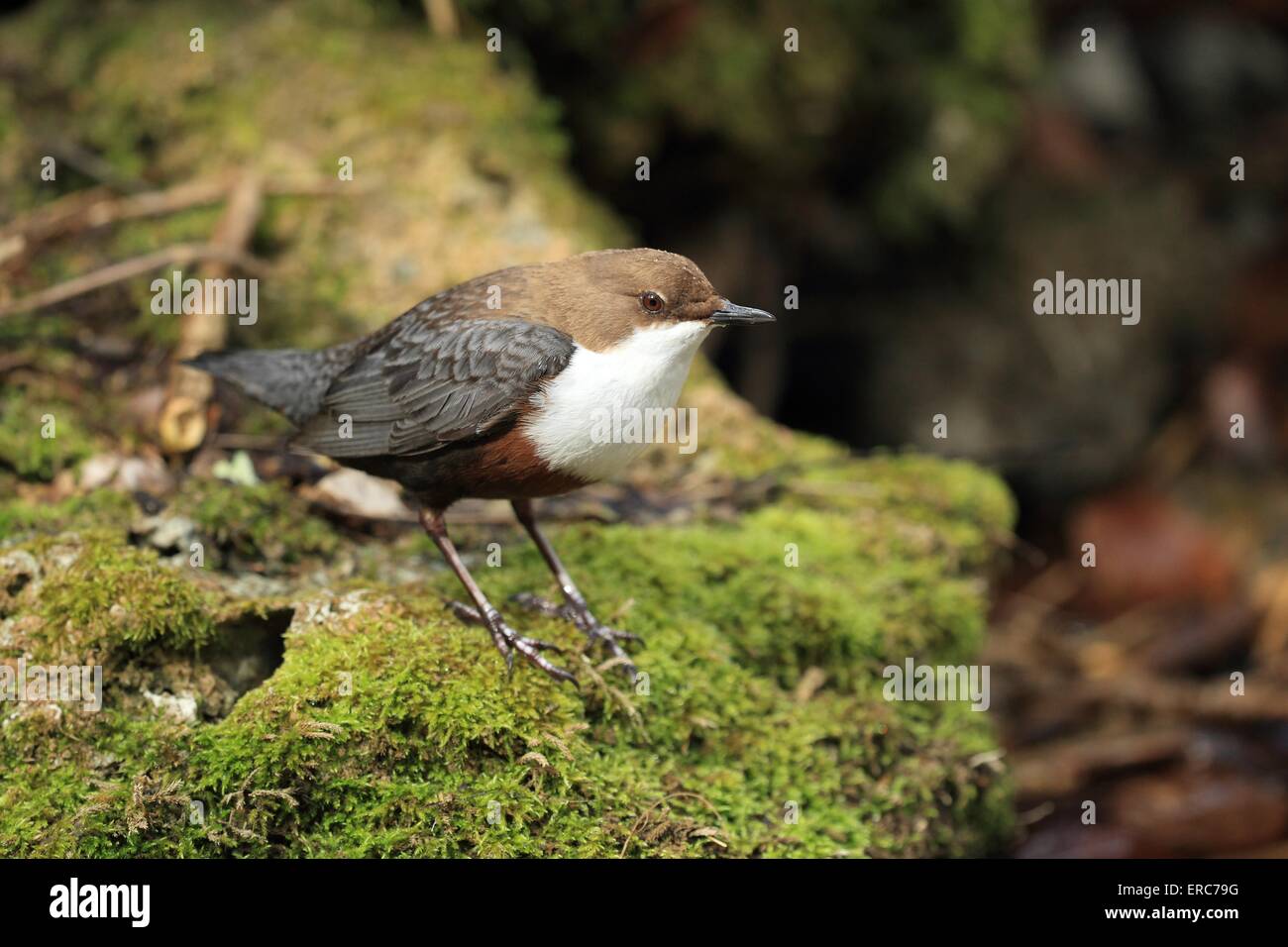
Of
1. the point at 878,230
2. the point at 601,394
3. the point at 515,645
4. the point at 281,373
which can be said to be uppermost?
the point at 878,230

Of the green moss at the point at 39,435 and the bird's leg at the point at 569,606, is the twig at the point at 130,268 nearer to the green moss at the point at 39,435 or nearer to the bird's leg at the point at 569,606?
the green moss at the point at 39,435

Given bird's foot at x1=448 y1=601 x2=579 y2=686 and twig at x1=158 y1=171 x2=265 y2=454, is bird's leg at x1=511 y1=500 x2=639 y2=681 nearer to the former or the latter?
bird's foot at x1=448 y1=601 x2=579 y2=686

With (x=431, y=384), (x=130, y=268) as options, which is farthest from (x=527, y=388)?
(x=130, y=268)

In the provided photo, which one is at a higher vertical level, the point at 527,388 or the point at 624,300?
the point at 624,300

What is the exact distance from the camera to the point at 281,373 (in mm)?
4270

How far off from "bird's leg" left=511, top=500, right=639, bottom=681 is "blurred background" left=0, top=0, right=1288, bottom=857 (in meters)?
1.32

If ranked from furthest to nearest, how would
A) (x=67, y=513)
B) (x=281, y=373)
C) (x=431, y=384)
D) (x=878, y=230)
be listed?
(x=878, y=230) < (x=281, y=373) < (x=67, y=513) < (x=431, y=384)

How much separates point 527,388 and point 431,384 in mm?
365

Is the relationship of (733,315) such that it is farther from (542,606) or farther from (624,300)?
(542,606)

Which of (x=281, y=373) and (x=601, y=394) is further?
(x=281, y=373)

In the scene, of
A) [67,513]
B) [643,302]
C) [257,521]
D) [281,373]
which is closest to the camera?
[643,302]

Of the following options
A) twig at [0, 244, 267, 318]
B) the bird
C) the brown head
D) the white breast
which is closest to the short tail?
the bird

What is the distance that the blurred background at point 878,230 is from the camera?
537cm
